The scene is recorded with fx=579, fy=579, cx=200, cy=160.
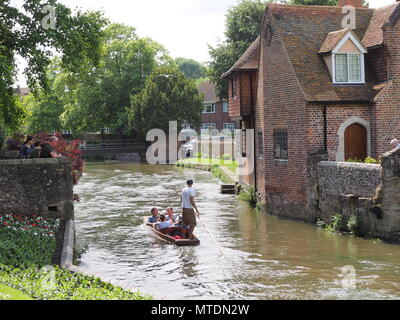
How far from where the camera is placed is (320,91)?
2342 cm

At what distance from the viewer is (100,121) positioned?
68.8 m

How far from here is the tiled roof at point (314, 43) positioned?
23516 millimetres

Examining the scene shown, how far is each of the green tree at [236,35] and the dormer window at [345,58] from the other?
26564 mm

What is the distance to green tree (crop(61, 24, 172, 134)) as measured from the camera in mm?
66688

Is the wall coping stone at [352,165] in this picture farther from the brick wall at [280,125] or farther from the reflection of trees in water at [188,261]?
the reflection of trees in water at [188,261]

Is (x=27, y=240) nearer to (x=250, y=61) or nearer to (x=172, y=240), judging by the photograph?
(x=172, y=240)

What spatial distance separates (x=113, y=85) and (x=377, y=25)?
46.3 metres

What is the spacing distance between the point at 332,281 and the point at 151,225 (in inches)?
343

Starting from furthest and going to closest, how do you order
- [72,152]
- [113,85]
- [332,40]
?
[113,85] < [332,40] < [72,152]

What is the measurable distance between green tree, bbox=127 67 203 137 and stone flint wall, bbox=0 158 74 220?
4367 centimetres

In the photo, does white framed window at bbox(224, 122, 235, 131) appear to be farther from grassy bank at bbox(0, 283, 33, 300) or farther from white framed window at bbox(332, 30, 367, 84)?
grassy bank at bbox(0, 283, 33, 300)

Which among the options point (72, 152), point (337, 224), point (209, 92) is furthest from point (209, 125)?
point (337, 224)

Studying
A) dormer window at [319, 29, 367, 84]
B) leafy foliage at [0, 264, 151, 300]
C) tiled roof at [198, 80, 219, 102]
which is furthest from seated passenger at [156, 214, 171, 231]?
tiled roof at [198, 80, 219, 102]

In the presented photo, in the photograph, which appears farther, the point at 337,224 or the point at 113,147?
the point at 113,147
